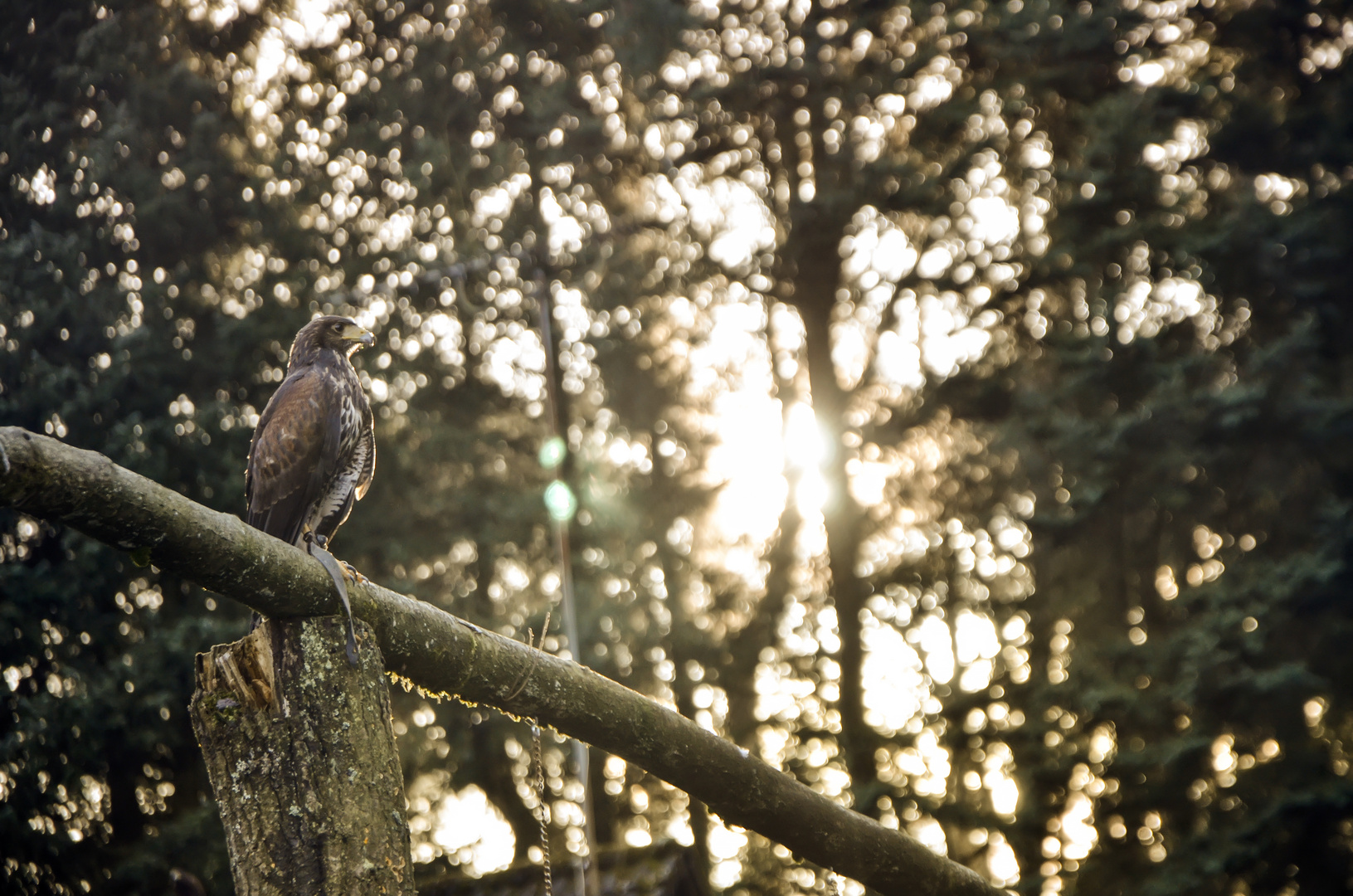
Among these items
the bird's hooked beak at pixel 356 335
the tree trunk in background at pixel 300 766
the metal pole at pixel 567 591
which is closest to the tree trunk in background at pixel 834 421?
the metal pole at pixel 567 591

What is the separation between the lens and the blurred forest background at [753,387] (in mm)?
11500

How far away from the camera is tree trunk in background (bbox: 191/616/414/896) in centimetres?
272

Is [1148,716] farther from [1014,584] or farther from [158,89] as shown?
[158,89]

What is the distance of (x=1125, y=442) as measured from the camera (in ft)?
41.3

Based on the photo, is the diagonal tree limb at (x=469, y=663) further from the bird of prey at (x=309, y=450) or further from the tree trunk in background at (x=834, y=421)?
the tree trunk in background at (x=834, y=421)

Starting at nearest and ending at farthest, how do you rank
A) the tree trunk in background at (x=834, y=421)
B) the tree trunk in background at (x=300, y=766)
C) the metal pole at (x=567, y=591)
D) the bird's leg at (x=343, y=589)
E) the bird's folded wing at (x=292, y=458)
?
the tree trunk in background at (x=300, y=766)
the bird's leg at (x=343, y=589)
the bird's folded wing at (x=292, y=458)
the metal pole at (x=567, y=591)
the tree trunk in background at (x=834, y=421)

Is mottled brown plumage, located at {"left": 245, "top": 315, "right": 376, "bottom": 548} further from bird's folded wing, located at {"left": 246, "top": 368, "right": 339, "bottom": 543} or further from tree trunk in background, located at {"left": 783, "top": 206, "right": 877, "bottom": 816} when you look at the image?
tree trunk in background, located at {"left": 783, "top": 206, "right": 877, "bottom": 816}

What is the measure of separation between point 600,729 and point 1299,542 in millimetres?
11445

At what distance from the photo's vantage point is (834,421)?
15.1m

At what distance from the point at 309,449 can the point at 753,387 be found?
12348 mm

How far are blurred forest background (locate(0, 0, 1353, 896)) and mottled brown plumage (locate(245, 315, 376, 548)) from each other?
7158mm

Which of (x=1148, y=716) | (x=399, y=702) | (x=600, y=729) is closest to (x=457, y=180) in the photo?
(x=399, y=702)

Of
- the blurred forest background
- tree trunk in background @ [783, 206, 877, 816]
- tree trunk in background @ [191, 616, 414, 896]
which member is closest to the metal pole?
the blurred forest background

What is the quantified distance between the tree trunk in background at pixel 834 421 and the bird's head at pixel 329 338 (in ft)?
33.9
